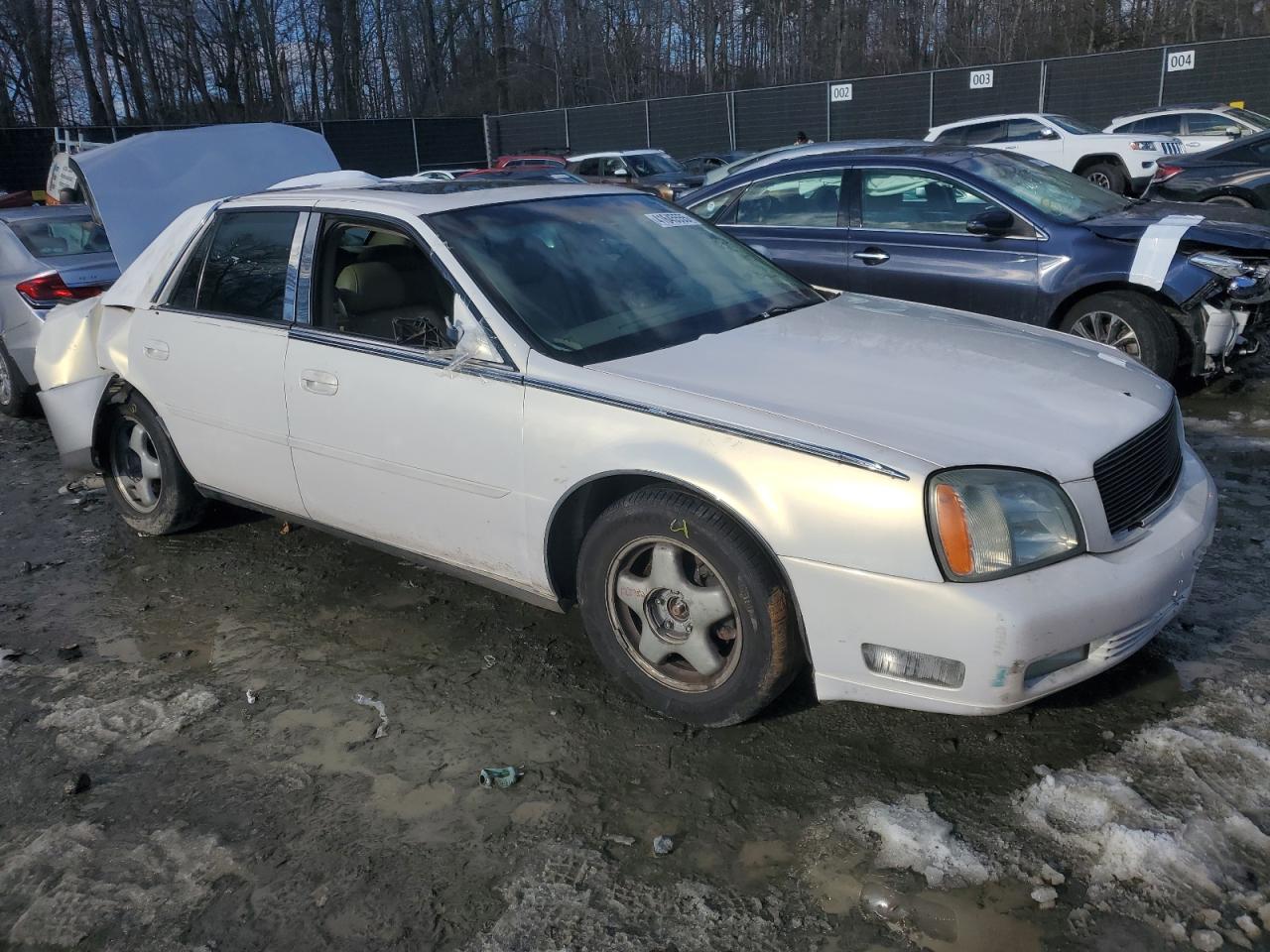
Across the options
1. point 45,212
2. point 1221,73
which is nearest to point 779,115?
point 1221,73

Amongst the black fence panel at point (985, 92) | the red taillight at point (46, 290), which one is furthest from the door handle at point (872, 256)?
the black fence panel at point (985, 92)

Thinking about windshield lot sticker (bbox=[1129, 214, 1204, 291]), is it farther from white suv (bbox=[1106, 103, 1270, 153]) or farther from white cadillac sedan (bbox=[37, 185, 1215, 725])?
white suv (bbox=[1106, 103, 1270, 153])

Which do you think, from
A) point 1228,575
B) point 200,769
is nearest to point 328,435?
point 200,769

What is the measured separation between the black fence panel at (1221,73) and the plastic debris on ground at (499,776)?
2502 cm

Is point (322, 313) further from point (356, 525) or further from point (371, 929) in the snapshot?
point (371, 929)

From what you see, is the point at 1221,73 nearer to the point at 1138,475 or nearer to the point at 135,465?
the point at 1138,475

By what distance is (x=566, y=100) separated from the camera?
145 ft

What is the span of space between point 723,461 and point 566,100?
145 feet

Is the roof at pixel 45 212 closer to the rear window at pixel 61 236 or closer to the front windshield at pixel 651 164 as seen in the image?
the rear window at pixel 61 236

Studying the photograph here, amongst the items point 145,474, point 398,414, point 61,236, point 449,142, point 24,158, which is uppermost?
point 24,158

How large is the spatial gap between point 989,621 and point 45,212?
7.96 metres

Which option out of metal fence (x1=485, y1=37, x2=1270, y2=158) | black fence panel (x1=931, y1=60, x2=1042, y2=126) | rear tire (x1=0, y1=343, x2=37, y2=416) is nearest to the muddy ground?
rear tire (x1=0, y1=343, x2=37, y2=416)

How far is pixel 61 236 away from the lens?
7.76 metres

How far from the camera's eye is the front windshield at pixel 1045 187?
21.5 ft
